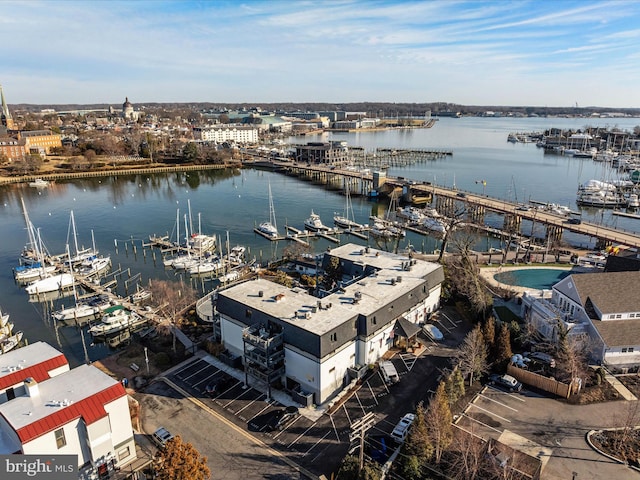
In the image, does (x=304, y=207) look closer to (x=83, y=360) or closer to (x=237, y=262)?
(x=237, y=262)

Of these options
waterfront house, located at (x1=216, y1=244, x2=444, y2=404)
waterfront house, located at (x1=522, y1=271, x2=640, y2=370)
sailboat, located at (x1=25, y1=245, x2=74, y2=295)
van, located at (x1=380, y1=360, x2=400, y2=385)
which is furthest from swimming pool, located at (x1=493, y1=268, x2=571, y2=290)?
sailboat, located at (x1=25, y1=245, x2=74, y2=295)

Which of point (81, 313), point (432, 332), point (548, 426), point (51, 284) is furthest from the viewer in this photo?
point (51, 284)

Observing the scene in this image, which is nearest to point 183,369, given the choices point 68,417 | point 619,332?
point 68,417

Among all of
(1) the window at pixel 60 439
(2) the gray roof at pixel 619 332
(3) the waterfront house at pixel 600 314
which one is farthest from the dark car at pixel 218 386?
(2) the gray roof at pixel 619 332

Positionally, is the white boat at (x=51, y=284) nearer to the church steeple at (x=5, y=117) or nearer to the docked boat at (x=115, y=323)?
the docked boat at (x=115, y=323)

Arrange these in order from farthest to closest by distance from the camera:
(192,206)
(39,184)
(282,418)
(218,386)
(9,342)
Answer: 1. (39,184)
2. (192,206)
3. (9,342)
4. (218,386)
5. (282,418)

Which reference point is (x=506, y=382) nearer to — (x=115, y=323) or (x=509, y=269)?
(x=509, y=269)

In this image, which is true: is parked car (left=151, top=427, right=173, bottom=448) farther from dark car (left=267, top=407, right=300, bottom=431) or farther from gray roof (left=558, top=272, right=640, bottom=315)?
gray roof (left=558, top=272, right=640, bottom=315)
